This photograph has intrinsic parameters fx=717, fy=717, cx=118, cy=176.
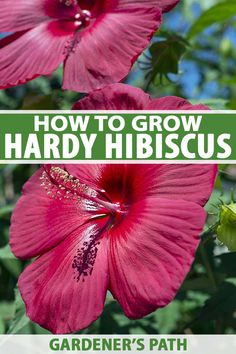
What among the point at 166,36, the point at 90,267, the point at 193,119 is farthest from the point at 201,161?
the point at 166,36

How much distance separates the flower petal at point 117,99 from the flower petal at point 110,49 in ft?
0.05

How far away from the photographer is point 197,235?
71cm

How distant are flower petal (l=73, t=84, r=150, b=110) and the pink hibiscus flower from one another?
0.02m

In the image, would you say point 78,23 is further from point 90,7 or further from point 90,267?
point 90,267

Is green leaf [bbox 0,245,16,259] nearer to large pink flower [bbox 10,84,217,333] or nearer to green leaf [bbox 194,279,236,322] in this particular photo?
large pink flower [bbox 10,84,217,333]

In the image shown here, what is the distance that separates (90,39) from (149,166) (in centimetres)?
17

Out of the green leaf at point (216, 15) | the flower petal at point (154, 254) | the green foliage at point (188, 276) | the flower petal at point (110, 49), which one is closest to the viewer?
the flower petal at point (154, 254)

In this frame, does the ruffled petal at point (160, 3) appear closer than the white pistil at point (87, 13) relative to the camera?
Yes

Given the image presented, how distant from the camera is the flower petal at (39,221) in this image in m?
0.82

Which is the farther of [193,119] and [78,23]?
[78,23]

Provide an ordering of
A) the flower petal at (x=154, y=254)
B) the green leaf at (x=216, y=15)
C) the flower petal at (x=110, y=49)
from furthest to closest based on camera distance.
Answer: the green leaf at (x=216, y=15)
the flower petal at (x=110, y=49)
the flower petal at (x=154, y=254)

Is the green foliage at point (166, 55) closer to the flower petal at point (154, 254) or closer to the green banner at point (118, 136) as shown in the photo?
the green banner at point (118, 136)

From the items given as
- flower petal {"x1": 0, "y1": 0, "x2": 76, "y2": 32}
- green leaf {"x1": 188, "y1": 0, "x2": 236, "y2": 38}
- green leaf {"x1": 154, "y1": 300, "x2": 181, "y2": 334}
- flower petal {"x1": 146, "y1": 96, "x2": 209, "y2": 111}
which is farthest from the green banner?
green leaf {"x1": 154, "y1": 300, "x2": 181, "y2": 334}

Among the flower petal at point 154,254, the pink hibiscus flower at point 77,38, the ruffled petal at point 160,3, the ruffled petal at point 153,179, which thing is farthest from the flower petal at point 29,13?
the flower petal at point 154,254
